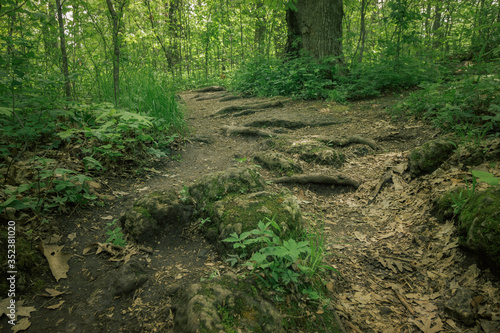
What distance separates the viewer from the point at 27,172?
99.4 inches

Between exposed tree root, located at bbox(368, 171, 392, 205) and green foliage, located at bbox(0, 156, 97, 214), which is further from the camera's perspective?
exposed tree root, located at bbox(368, 171, 392, 205)

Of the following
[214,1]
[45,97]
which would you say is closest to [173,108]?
[45,97]

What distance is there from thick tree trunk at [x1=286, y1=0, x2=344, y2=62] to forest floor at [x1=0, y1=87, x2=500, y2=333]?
5452mm

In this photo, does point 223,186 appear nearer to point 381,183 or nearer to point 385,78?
point 381,183

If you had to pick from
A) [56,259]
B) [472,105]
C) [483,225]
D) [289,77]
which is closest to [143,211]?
[56,259]

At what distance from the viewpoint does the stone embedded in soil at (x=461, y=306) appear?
1.69 metres

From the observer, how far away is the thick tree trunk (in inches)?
323

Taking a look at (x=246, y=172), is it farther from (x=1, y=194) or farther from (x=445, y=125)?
(x=445, y=125)

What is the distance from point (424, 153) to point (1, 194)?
14.9 ft

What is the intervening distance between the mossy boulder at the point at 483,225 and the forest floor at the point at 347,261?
0.13 m

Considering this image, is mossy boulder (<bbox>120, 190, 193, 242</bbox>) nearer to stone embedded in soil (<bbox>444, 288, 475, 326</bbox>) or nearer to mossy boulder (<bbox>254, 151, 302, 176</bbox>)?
mossy boulder (<bbox>254, 151, 302, 176</bbox>)

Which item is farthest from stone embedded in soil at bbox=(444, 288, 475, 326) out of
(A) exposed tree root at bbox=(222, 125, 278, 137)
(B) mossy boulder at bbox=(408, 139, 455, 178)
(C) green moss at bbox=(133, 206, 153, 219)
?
(A) exposed tree root at bbox=(222, 125, 278, 137)

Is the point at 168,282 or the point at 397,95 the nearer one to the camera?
the point at 168,282

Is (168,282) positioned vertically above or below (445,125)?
below
